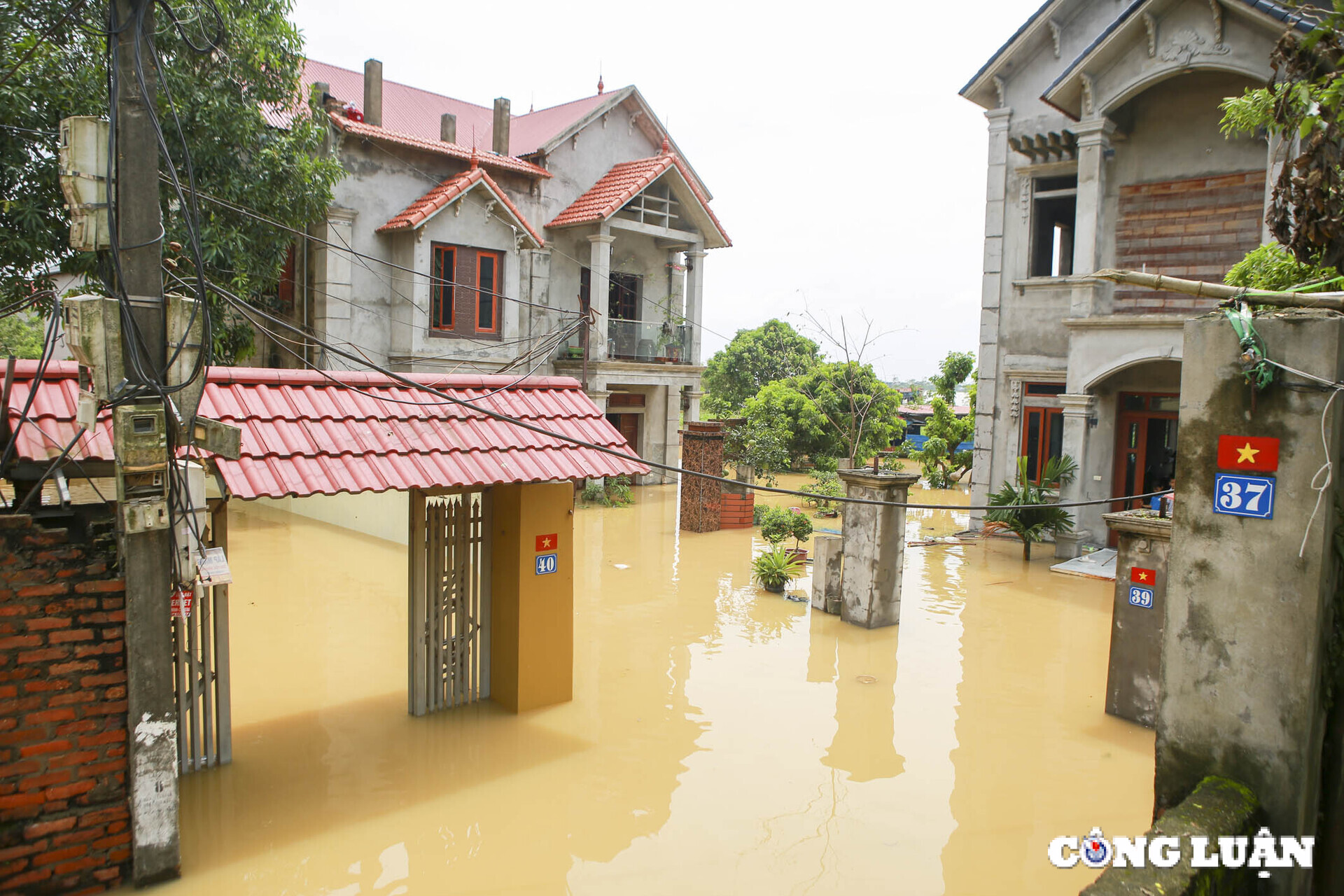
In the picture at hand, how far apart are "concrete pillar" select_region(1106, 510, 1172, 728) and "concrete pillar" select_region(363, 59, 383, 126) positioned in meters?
17.8

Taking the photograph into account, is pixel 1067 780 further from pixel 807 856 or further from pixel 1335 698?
pixel 1335 698

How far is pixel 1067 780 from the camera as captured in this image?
24.1 feet

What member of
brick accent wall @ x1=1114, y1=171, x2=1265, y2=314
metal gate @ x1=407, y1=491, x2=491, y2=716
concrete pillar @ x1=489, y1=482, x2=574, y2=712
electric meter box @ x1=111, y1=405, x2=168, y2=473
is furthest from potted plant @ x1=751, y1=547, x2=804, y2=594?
electric meter box @ x1=111, y1=405, x2=168, y2=473

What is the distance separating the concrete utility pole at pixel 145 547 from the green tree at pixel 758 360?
3316 centimetres

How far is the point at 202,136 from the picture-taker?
40.6 feet

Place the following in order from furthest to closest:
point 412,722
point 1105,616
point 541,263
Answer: point 541,263 → point 1105,616 → point 412,722

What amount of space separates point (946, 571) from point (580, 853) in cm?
1043

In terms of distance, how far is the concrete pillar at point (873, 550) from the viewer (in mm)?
11188

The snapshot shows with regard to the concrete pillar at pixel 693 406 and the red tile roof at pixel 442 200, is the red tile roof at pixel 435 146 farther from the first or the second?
the concrete pillar at pixel 693 406

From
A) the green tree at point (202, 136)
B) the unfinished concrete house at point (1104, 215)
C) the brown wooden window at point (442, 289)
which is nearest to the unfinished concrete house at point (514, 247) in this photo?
the brown wooden window at point (442, 289)

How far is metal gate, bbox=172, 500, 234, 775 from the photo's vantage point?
6.38m

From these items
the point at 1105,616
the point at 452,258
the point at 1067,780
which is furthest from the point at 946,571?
the point at 452,258

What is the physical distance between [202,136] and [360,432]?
809cm

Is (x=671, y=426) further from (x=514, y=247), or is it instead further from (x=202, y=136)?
(x=202, y=136)
